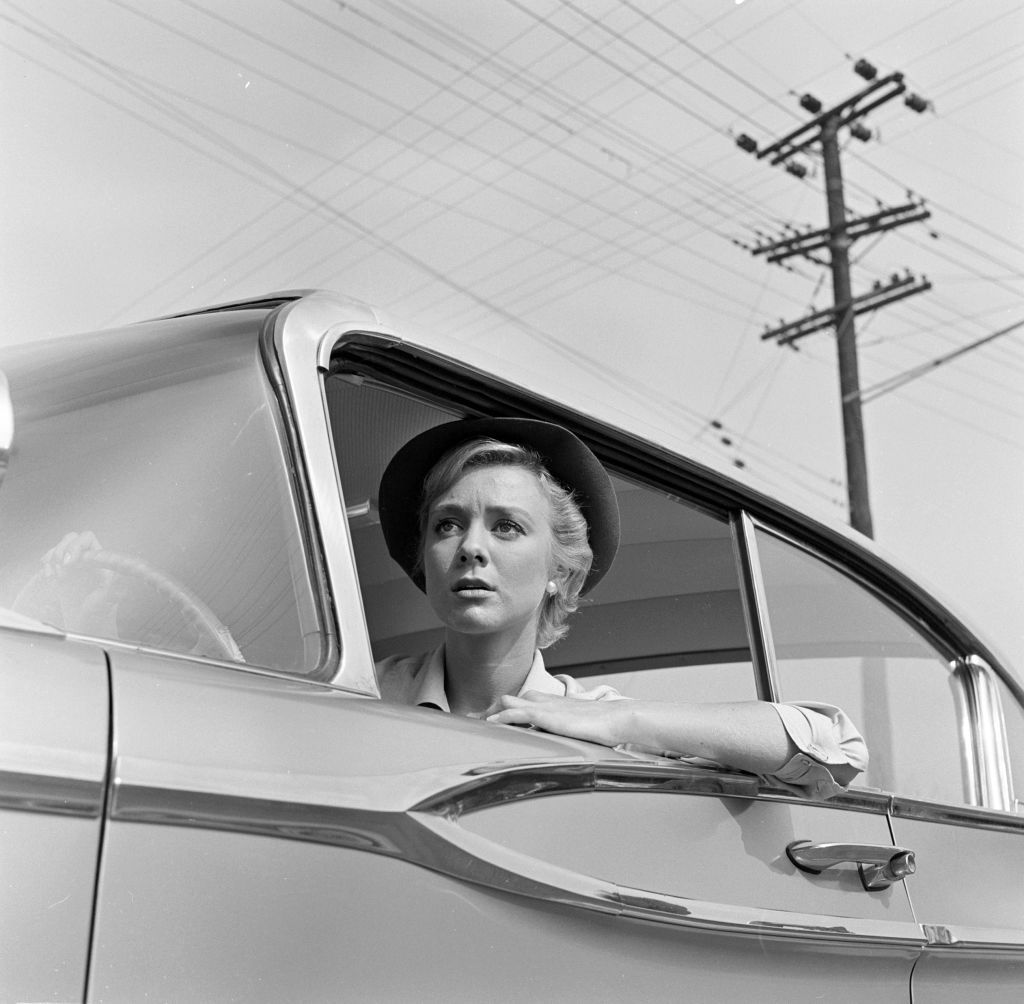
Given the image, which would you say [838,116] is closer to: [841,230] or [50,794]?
[841,230]

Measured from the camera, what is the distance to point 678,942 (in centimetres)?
184

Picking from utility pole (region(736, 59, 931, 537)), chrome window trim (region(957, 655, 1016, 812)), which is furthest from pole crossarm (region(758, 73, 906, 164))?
chrome window trim (region(957, 655, 1016, 812))

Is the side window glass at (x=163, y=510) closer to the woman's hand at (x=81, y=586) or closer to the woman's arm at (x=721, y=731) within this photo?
the woman's hand at (x=81, y=586)

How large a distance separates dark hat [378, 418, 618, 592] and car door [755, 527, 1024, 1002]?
392 millimetres

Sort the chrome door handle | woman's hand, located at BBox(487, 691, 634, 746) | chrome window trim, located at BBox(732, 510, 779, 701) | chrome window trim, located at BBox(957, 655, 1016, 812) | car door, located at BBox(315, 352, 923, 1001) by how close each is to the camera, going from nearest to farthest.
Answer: car door, located at BBox(315, 352, 923, 1001)
woman's hand, located at BBox(487, 691, 634, 746)
the chrome door handle
chrome window trim, located at BBox(732, 510, 779, 701)
chrome window trim, located at BBox(957, 655, 1016, 812)

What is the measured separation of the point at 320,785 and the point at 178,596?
1.11 feet

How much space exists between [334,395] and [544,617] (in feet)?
2.30

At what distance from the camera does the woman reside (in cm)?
234

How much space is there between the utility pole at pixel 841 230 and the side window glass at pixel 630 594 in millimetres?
12421

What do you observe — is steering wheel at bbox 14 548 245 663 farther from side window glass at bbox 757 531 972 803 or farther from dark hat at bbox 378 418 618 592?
side window glass at bbox 757 531 972 803

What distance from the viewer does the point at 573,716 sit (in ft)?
6.42

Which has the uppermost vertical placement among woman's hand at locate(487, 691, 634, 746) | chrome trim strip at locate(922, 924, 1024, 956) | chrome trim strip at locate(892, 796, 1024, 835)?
woman's hand at locate(487, 691, 634, 746)

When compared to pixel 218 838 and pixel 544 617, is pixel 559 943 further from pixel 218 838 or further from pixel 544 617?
pixel 544 617

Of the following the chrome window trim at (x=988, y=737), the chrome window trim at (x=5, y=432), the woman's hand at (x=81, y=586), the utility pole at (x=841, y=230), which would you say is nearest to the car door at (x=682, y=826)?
the woman's hand at (x=81, y=586)
